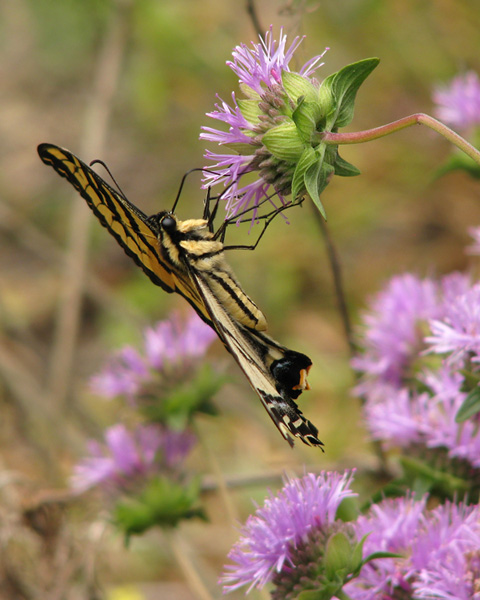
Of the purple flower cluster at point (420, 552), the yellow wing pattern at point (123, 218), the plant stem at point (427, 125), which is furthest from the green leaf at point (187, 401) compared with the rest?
the plant stem at point (427, 125)

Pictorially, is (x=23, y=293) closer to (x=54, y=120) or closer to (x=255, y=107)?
(x=54, y=120)

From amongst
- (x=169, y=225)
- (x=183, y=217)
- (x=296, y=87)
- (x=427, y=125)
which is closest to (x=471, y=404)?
(x=427, y=125)

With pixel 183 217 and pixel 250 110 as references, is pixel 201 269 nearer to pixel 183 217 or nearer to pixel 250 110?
pixel 250 110

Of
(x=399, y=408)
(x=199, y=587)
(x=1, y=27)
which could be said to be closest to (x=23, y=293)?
(x=1, y=27)

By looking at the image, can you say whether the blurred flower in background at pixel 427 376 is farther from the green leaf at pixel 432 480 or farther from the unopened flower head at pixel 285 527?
the unopened flower head at pixel 285 527

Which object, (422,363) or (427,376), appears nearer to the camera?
(427,376)

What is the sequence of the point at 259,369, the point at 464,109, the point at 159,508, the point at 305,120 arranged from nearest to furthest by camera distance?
1. the point at 305,120
2. the point at 259,369
3. the point at 159,508
4. the point at 464,109
